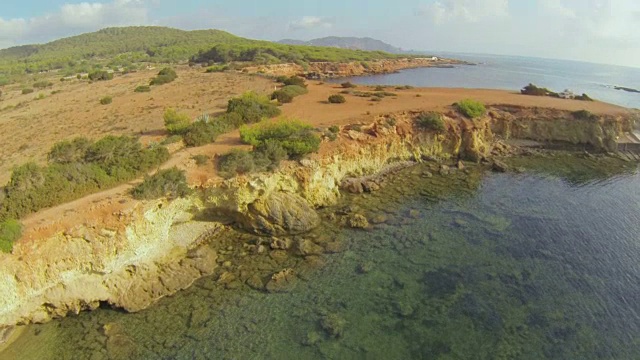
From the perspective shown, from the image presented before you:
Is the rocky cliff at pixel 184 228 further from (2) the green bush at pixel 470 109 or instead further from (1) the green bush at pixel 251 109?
(1) the green bush at pixel 251 109

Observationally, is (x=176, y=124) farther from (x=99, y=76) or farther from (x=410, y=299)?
(x=99, y=76)

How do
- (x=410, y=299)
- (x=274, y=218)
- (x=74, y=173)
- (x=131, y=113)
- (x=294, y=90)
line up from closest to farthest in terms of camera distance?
(x=410, y=299)
(x=74, y=173)
(x=274, y=218)
(x=131, y=113)
(x=294, y=90)

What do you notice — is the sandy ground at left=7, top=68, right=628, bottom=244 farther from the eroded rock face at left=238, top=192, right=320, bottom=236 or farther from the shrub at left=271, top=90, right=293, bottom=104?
the eroded rock face at left=238, top=192, right=320, bottom=236

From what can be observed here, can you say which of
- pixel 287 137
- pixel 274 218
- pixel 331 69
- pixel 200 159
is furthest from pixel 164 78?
pixel 331 69

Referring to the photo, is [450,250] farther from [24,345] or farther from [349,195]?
[24,345]

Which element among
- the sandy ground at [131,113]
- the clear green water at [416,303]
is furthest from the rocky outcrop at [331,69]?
the clear green water at [416,303]

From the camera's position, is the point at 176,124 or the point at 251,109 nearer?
the point at 176,124
